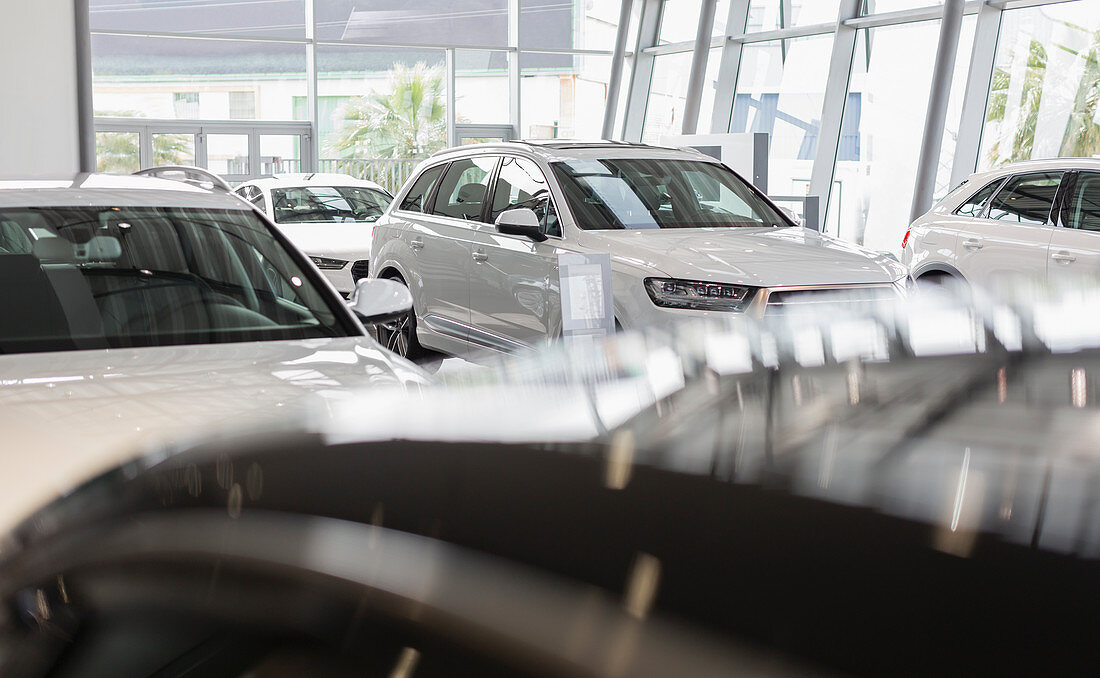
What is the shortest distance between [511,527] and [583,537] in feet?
0.16

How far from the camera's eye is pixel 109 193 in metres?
3.25

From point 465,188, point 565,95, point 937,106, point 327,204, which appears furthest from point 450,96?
point 465,188

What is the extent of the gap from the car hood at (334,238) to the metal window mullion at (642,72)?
10294 mm

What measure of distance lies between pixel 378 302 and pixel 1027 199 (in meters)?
5.10

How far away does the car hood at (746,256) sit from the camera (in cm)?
493

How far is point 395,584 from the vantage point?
1.98 feet

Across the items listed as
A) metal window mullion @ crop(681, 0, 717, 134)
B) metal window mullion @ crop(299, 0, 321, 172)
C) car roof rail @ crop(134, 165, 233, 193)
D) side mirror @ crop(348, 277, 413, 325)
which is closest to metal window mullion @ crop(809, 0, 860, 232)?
metal window mullion @ crop(681, 0, 717, 134)

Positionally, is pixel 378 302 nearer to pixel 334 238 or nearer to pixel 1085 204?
pixel 1085 204

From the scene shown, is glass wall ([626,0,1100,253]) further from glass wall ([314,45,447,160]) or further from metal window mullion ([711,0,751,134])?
glass wall ([314,45,447,160])

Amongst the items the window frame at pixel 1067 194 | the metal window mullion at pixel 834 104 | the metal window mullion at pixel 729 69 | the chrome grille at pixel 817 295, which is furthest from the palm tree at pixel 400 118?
the chrome grille at pixel 817 295

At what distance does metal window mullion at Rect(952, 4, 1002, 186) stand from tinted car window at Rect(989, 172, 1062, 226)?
18.2 feet

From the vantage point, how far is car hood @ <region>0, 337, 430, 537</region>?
1962 millimetres

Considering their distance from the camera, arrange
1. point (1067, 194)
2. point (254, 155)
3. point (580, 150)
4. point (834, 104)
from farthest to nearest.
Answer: point (254, 155), point (834, 104), point (1067, 194), point (580, 150)

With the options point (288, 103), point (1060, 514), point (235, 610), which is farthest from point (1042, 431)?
point (288, 103)
